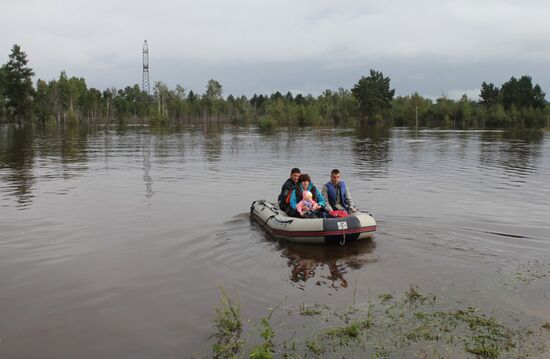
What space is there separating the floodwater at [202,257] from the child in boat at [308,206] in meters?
1.14

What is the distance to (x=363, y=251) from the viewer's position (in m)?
12.5

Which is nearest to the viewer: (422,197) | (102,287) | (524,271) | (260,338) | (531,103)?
(260,338)

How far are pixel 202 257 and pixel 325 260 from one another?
2.77 m

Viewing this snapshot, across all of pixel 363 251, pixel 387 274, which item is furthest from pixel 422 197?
pixel 387 274

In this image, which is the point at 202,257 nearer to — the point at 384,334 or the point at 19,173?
the point at 384,334

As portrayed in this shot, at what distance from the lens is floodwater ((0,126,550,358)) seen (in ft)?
27.5

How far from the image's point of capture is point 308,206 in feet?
45.8

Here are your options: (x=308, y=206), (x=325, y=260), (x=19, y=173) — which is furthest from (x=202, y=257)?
(x=19, y=173)

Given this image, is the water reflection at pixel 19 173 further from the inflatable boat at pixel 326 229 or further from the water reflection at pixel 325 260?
the water reflection at pixel 325 260

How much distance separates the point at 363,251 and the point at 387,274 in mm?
1739

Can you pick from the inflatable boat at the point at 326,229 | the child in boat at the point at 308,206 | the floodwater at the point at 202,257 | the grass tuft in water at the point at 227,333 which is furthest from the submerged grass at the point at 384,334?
Answer: the child in boat at the point at 308,206

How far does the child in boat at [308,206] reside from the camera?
1384cm

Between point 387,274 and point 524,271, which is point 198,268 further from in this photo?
point 524,271

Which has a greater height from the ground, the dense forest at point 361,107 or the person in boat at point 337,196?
the dense forest at point 361,107
